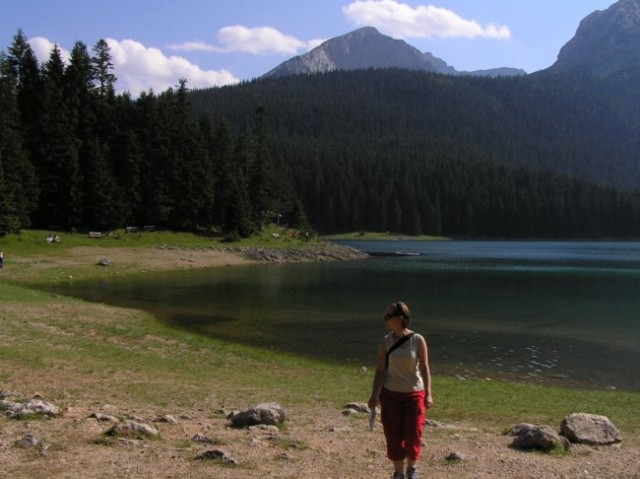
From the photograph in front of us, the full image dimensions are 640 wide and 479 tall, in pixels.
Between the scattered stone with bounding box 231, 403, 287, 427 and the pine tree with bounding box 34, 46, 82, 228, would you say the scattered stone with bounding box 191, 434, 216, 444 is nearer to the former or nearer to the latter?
the scattered stone with bounding box 231, 403, 287, 427

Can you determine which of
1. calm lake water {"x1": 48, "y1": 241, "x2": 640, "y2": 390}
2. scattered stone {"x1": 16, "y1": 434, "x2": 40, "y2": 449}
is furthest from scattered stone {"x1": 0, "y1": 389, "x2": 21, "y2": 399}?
calm lake water {"x1": 48, "y1": 241, "x2": 640, "y2": 390}

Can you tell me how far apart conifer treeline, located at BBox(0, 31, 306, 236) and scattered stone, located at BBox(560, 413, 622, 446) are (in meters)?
62.0

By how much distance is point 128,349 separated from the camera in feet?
75.4

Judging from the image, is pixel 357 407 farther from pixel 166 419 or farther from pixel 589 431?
pixel 589 431

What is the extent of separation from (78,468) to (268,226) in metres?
103

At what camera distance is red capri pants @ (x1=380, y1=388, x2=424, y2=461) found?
28.9 feet

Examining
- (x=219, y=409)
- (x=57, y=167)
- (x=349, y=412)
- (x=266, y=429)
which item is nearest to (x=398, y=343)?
(x=266, y=429)

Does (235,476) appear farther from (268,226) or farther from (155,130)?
(268,226)

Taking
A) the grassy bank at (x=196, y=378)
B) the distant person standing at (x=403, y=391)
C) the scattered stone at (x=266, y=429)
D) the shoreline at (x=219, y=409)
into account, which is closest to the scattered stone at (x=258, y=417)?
the scattered stone at (x=266, y=429)

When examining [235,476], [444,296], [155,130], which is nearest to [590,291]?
[444,296]

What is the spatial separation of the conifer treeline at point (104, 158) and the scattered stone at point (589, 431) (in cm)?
6200

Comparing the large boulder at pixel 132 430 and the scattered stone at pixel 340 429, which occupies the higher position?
the large boulder at pixel 132 430

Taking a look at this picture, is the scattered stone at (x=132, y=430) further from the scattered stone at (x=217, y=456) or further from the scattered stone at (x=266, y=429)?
the scattered stone at (x=266, y=429)

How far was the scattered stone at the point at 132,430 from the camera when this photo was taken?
10758 millimetres
